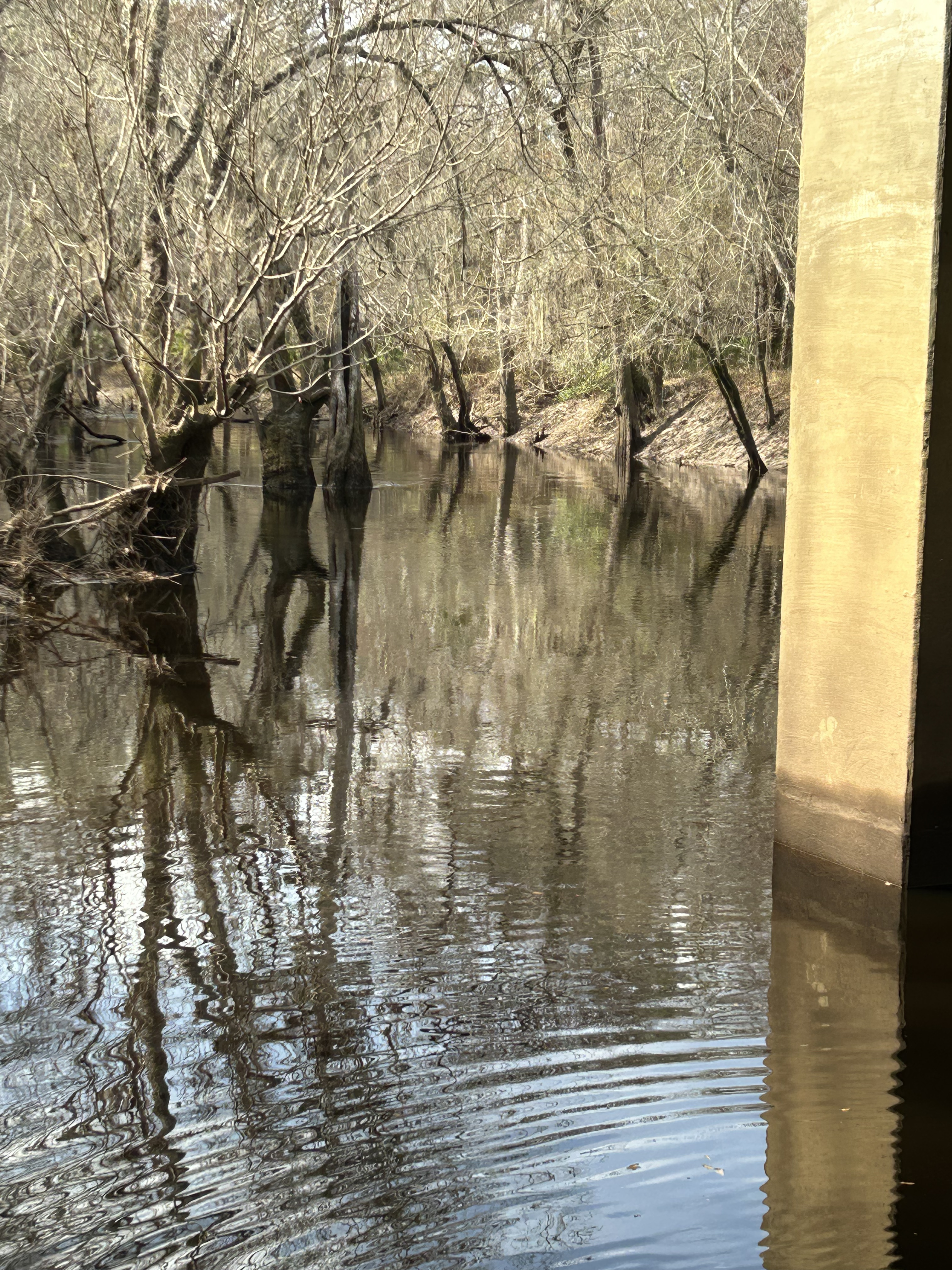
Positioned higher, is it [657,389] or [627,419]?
[657,389]

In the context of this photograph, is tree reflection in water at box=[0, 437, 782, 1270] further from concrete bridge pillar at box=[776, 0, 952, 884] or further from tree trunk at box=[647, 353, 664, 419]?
tree trunk at box=[647, 353, 664, 419]

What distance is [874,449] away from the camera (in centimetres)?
505

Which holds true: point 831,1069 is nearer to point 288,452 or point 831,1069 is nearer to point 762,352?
point 288,452

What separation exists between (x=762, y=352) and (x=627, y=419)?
372 cm

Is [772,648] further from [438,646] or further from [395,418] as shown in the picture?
[395,418]

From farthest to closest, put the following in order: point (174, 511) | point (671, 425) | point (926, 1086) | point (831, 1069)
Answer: point (671, 425)
point (174, 511)
point (831, 1069)
point (926, 1086)

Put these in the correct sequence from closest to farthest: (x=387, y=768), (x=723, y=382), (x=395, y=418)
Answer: (x=387, y=768)
(x=723, y=382)
(x=395, y=418)

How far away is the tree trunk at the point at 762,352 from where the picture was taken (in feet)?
75.8

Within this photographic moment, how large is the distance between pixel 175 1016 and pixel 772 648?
7.23m

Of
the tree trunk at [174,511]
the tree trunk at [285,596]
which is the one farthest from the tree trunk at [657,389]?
the tree trunk at [174,511]

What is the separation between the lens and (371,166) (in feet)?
35.8

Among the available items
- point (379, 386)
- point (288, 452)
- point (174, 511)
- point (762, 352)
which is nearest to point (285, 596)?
point (174, 511)

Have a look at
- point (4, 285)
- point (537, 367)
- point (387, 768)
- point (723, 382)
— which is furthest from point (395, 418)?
point (387, 768)

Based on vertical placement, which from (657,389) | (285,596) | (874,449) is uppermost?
(657,389)
